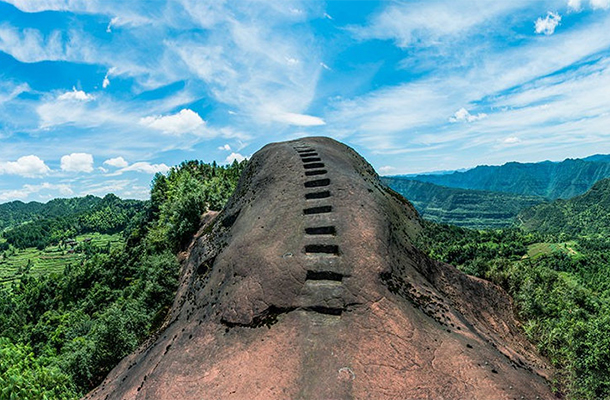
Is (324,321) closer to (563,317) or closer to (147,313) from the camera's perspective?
(147,313)

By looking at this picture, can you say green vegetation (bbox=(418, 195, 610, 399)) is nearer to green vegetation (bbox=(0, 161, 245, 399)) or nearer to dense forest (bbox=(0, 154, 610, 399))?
dense forest (bbox=(0, 154, 610, 399))

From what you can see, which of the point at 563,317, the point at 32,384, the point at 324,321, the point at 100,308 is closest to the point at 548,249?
the point at 563,317

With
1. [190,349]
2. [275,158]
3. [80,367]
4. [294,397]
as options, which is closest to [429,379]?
[294,397]

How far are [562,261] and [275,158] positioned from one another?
5951 inches

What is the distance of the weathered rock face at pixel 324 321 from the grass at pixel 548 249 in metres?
152

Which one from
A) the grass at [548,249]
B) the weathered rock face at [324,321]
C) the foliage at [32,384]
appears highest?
the weathered rock face at [324,321]

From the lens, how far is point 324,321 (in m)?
20.9

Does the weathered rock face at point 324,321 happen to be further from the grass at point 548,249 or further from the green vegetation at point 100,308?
the grass at point 548,249

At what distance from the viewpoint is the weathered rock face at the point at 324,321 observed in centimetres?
1783

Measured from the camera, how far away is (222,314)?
79.8ft

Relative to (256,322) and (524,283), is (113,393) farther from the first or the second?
(524,283)

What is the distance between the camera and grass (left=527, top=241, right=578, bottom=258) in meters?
158

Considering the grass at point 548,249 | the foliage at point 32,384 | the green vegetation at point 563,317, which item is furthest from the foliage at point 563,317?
the grass at point 548,249

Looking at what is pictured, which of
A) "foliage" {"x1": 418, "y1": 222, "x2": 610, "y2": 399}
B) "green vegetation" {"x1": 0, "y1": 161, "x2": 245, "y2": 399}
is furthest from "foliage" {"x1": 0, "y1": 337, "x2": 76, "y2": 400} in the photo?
"foliage" {"x1": 418, "y1": 222, "x2": 610, "y2": 399}
